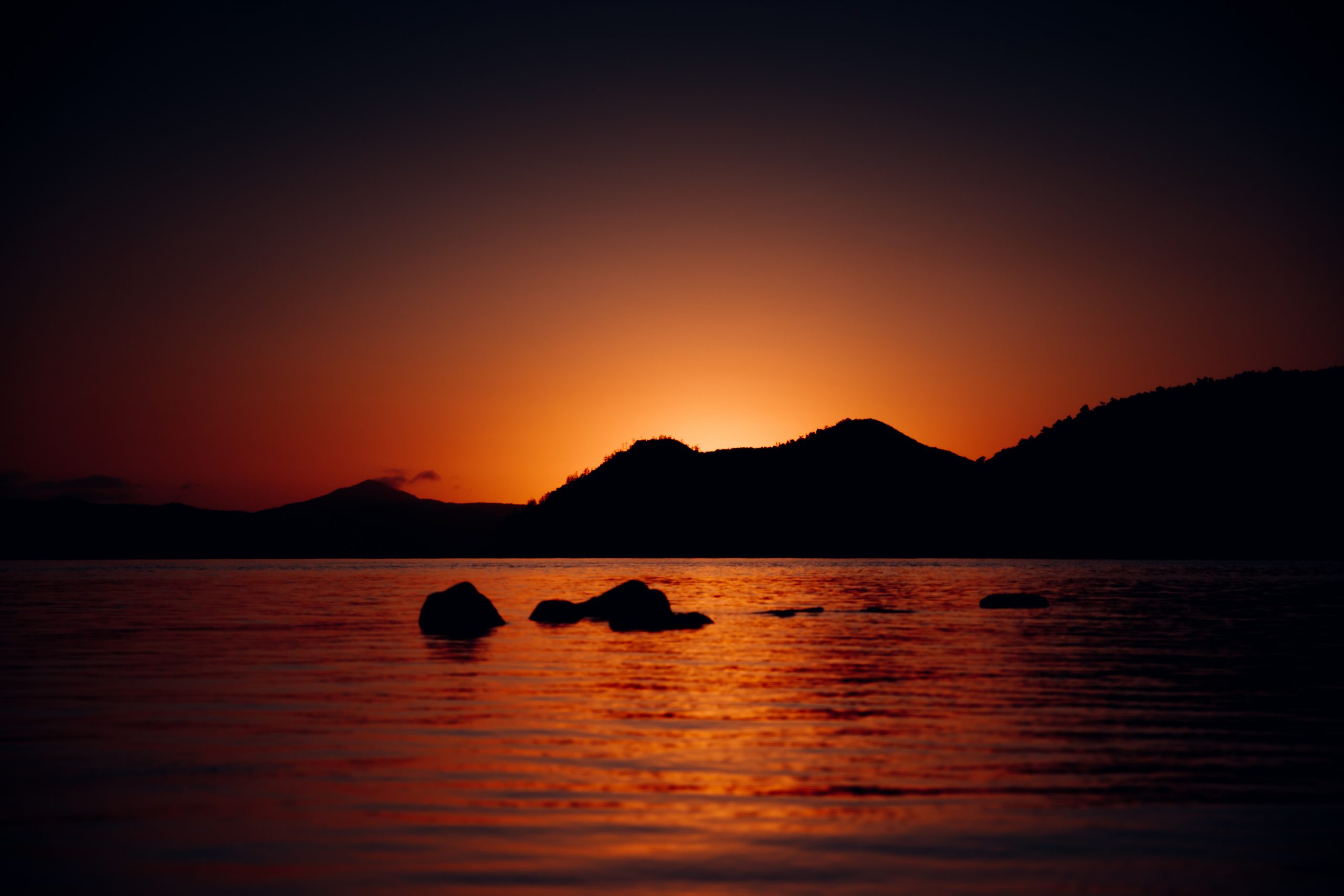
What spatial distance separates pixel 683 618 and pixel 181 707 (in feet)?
65.0

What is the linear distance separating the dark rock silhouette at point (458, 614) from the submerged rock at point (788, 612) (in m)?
11.1

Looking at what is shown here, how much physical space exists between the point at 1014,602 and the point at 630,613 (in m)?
17.5

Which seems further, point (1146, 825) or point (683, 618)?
point (683, 618)

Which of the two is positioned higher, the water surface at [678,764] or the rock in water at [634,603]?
the rock in water at [634,603]

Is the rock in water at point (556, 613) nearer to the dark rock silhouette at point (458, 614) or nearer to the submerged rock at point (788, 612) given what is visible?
the dark rock silhouette at point (458, 614)

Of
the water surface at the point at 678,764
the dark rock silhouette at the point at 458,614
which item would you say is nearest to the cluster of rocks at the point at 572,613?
the dark rock silhouette at the point at 458,614

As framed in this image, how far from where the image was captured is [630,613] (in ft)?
112

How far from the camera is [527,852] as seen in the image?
8453 millimetres

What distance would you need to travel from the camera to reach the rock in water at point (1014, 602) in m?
41.0

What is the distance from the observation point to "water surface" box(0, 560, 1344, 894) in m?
8.06

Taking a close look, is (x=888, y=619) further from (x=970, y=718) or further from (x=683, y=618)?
(x=970, y=718)

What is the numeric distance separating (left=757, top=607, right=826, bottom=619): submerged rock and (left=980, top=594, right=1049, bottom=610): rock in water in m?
7.19

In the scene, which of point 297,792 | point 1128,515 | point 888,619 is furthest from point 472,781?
point 1128,515

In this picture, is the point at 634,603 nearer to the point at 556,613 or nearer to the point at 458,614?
the point at 556,613
